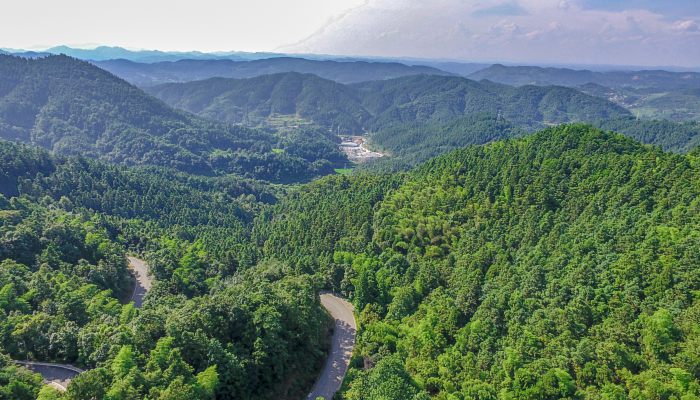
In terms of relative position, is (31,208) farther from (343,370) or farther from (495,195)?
(495,195)

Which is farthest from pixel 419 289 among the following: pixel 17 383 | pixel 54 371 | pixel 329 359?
pixel 17 383

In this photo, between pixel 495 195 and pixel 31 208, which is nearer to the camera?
pixel 495 195

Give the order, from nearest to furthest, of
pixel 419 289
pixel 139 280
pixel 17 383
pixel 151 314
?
pixel 17 383
pixel 151 314
pixel 419 289
pixel 139 280

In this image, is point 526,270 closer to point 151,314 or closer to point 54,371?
point 151,314

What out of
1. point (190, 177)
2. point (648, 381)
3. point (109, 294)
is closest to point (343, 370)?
point (648, 381)

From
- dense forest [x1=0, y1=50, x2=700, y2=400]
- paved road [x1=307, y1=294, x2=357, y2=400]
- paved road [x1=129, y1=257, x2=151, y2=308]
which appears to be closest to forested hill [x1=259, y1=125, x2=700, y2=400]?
dense forest [x1=0, y1=50, x2=700, y2=400]

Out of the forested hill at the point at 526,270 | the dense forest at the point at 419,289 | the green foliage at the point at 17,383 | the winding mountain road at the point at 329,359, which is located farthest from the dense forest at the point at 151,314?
the forested hill at the point at 526,270

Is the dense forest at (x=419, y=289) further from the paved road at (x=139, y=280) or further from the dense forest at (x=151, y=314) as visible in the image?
the paved road at (x=139, y=280)
